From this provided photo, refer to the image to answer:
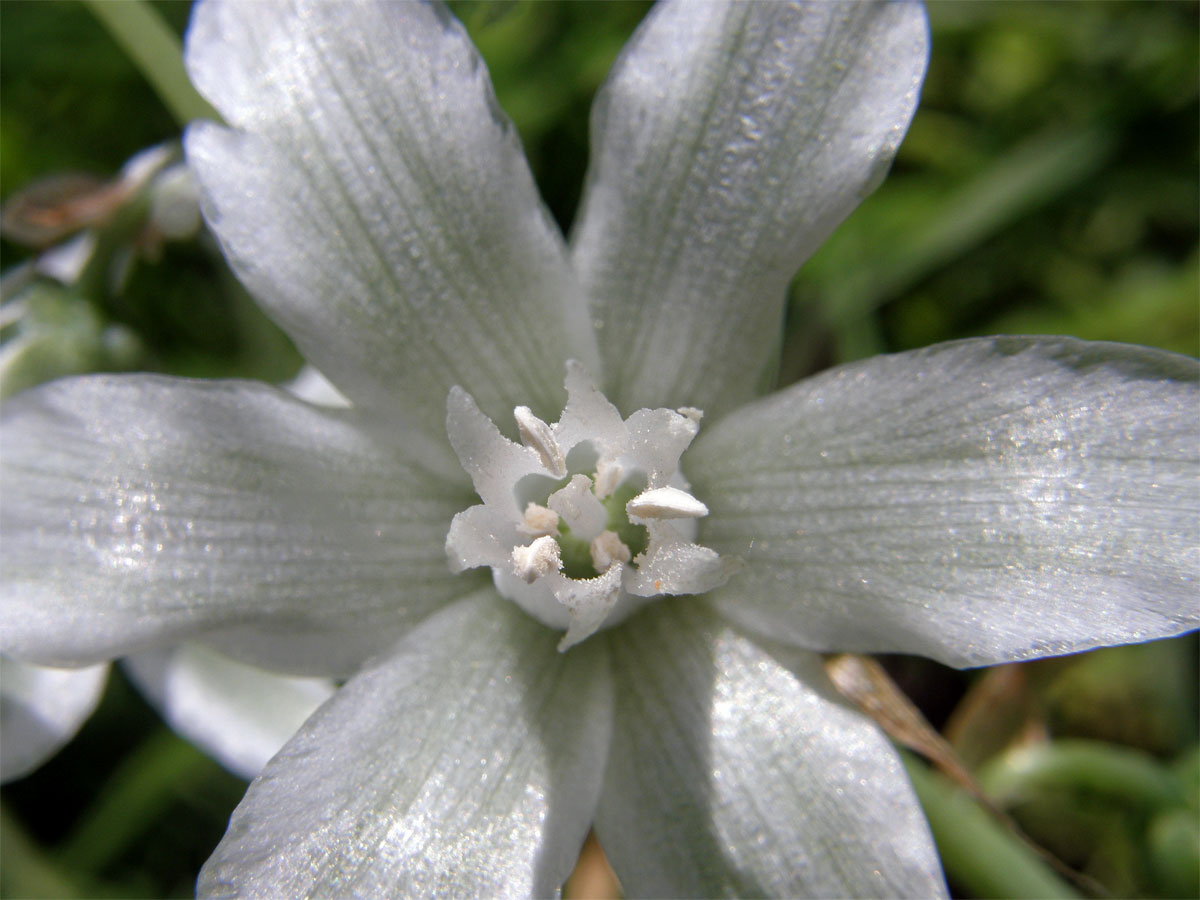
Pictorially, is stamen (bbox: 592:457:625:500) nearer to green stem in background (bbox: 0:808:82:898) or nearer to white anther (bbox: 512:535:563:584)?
white anther (bbox: 512:535:563:584)

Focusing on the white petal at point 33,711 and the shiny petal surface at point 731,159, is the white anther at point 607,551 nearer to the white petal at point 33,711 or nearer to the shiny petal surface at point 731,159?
the shiny petal surface at point 731,159

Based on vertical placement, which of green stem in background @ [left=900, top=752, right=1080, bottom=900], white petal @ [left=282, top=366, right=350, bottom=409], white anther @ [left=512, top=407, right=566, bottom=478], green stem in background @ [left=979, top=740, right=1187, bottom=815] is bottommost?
green stem in background @ [left=979, top=740, right=1187, bottom=815]

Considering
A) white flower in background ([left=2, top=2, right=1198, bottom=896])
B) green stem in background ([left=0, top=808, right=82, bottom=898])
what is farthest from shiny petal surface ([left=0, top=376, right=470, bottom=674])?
green stem in background ([left=0, top=808, right=82, bottom=898])

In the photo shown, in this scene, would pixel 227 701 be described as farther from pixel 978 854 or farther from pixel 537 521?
pixel 978 854

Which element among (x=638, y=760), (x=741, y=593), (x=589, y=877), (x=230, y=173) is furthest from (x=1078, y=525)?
(x=589, y=877)

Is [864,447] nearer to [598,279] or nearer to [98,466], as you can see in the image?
[598,279]
